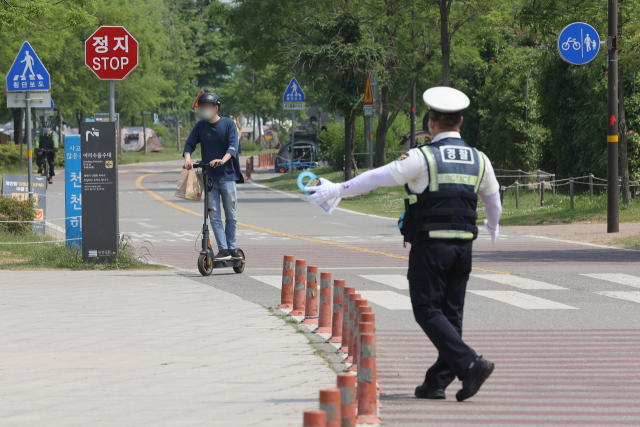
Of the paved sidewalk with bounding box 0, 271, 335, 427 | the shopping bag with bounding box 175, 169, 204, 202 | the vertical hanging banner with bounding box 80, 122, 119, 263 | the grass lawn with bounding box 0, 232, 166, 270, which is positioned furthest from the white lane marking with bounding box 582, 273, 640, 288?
the vertical hanging banner with bounding box 80, 122, 119, 263

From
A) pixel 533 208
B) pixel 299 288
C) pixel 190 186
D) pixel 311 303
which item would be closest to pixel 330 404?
pixel 311 303

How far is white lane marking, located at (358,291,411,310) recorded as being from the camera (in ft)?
31.6

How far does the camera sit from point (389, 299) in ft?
33.2

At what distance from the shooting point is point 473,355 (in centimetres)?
541

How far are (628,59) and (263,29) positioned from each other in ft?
65.4

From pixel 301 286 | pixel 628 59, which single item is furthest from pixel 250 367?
pixel 628 59

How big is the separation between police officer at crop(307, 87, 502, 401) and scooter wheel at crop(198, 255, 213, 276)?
6.32 m

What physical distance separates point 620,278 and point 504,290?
6.42 ft

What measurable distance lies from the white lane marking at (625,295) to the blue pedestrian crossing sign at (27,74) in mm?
9370

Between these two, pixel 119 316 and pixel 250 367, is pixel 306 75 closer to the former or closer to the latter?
pixel 119 316

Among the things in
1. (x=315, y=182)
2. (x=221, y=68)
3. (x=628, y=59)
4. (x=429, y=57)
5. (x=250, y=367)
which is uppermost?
(x=221, y=68)

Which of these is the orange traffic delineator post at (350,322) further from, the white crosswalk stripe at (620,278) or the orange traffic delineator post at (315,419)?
the white crosswalk stripe at (620,278)

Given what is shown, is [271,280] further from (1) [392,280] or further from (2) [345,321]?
(2) [345,321]

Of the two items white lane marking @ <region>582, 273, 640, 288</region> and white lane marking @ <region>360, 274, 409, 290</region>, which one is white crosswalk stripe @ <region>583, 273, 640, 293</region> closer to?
white lane marking @ <region>582, 273, 640, 288</region>
